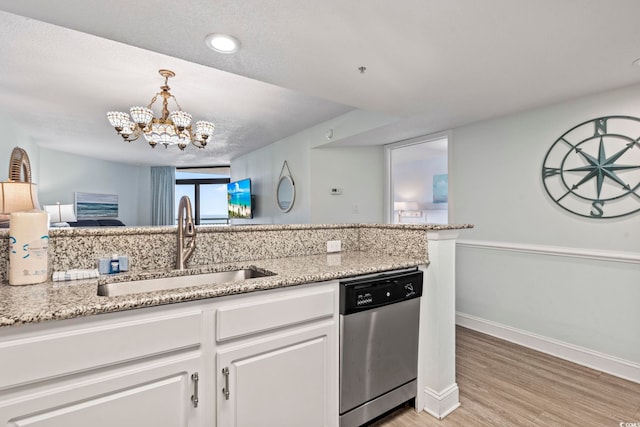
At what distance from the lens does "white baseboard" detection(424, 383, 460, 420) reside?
1711mm

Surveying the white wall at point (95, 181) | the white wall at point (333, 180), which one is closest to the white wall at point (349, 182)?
the white wall at point (333, 180)

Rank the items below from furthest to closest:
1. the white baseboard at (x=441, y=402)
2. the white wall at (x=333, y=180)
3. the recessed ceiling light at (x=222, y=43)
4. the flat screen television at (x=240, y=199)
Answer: the flat screen television at (x=240, y=199) → the white wall at (x=333, y=180) → the white baseboard at (x=441, y=402) → the recessed ceiling light at (x=222, y=43)

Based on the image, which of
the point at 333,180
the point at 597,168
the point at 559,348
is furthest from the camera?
the point at 333,180

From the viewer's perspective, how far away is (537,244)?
2.67 metres

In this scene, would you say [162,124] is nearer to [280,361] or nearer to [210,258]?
[210,258]

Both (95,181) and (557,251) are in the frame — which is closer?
(557,251)

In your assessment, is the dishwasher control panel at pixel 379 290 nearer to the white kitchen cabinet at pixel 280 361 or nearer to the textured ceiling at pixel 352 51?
the white kitchen cabinet at pixel 280 361

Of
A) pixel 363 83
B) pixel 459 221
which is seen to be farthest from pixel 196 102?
pixel 459 221

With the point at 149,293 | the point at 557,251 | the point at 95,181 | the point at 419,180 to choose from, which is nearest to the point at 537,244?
the point at 557,251

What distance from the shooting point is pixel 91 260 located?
1409 millimetres

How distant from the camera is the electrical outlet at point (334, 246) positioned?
6.92 ft

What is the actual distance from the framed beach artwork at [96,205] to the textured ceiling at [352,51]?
3.58m

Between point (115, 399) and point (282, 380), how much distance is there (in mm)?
598

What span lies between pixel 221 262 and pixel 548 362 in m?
2.59
